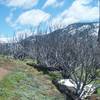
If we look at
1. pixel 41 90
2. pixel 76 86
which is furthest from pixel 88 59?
pixel 41 90

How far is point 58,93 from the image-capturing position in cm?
2842

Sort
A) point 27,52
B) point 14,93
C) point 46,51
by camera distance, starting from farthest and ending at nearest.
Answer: point 27,52, point 46,51, point 14,93

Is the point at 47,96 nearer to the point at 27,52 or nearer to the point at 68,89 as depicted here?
the point at 68,89

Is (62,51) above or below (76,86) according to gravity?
above

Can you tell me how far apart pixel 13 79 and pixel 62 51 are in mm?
19459

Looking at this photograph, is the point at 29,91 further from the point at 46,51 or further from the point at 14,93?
the point at 46,51

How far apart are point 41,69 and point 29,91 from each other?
18.3 meters

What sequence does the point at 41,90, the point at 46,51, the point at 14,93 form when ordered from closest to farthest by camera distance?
1. the point at 14,93
2. the point at 41,90
3. the point at 46,51

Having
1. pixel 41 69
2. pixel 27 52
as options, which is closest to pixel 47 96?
pixel 41 69

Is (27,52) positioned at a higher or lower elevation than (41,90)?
higher

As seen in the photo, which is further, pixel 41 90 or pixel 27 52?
pixel 27 52

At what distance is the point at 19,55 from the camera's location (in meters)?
90.1

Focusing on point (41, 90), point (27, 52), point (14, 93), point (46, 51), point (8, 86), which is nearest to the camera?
point (14, 93)

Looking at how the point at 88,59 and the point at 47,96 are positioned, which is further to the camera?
the point at 88,59
